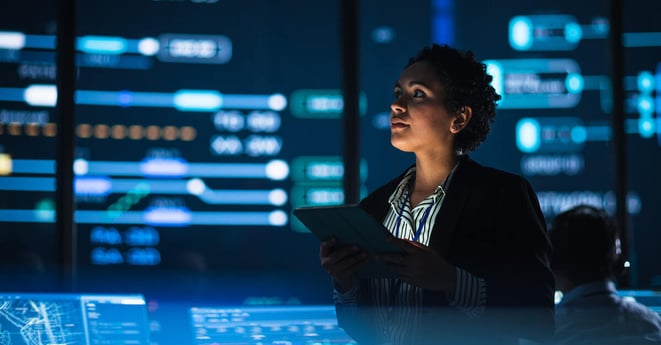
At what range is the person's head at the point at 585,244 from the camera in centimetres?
234

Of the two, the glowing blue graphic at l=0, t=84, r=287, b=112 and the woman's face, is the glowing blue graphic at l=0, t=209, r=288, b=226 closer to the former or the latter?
the glowing blue graphic at l=0, t=84, r=287, b=112

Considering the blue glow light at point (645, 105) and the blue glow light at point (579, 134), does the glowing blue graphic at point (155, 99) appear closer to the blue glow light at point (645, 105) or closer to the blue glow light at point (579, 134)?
the blue glow light at point (579, 134)

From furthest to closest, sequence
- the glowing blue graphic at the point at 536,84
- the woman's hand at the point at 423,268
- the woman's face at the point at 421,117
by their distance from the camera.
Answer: the glowing blue graphic at the point at 536,84, the woman's face at the point at 421,117, the woman's hand at the point at 423,268

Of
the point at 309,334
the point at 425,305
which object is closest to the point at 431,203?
the point at 425,305

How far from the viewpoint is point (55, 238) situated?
15.9ft

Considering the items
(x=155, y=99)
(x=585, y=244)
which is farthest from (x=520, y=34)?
(x=585, y=244)

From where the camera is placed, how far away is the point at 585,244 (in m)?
2.35

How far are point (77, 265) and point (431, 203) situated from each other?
3.63m

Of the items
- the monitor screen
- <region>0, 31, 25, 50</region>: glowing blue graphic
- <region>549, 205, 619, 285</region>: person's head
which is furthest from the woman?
<region>0, 31, 25, 50</region>: glowing blue graphic

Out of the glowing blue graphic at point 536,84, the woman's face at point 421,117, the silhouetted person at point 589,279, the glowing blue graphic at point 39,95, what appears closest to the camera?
the woman's face at point 421,117

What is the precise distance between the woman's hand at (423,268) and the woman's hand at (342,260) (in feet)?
0.35

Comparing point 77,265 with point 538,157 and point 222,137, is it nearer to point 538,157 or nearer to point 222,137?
point 222,137

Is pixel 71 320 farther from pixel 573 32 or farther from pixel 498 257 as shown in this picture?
pixel 573 32

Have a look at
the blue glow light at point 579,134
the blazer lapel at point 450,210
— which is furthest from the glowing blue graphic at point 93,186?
the blazer lapel at point 450,210
